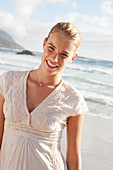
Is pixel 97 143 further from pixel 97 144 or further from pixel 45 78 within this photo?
pixel 45 78

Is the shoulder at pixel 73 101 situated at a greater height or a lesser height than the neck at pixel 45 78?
lesser

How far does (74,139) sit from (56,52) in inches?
20.2

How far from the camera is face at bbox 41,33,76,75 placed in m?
1.50

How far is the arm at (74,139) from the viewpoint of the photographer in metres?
1.55

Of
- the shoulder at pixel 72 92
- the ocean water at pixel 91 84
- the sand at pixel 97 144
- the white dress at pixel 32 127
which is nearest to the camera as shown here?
the white dress at pixel 32 127

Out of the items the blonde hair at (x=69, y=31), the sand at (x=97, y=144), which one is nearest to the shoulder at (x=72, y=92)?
the blonde hair at (x=69, y=31)

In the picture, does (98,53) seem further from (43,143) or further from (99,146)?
(43,143)

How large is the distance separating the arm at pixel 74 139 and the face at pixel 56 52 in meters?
0.30

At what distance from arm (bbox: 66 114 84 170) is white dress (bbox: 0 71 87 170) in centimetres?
4

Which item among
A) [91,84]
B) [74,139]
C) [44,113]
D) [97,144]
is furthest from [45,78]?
[91,84]

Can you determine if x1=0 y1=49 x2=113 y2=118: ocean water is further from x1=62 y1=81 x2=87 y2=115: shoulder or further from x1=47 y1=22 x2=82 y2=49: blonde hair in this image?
x1=47 y1=22 x2=82 y2=49: blonde hair

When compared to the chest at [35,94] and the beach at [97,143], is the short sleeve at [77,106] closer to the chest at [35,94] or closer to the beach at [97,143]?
the chest at [35,94]

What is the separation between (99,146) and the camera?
193 inches

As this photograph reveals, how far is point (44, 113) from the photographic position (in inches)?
59.4
